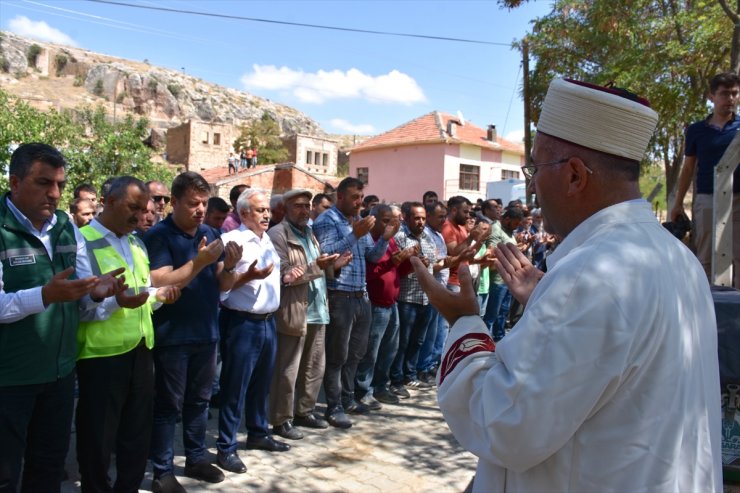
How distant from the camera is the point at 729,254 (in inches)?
164

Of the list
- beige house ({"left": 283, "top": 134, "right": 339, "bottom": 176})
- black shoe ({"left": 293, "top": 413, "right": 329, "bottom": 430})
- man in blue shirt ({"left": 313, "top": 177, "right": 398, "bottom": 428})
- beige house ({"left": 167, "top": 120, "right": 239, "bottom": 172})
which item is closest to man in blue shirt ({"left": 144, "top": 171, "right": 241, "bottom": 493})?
black shoe ({"left": 293, "top": 413, "right": 329, "bottom": 430})

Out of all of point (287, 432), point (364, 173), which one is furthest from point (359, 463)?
point (364, 173)

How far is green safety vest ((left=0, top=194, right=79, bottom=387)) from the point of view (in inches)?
122

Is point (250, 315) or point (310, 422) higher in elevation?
point (250, 315)

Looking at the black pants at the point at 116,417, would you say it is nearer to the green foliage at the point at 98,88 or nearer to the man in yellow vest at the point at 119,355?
the man in yellow vest at the point at 119,355

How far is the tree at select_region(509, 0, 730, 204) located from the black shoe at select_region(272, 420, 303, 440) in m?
11.4

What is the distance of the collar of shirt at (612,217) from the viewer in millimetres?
1600

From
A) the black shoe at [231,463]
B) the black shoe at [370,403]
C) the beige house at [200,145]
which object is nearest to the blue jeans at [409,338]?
the black shoe at [370,403]

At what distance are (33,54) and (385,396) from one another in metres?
96.9

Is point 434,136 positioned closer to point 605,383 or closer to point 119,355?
point 119,355

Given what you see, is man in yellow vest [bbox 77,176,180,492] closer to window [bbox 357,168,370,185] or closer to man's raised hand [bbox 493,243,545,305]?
man's raised hand [bbox 493,243,545,305]

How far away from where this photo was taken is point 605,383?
53.4 inches

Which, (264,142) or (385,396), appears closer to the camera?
(385,396)

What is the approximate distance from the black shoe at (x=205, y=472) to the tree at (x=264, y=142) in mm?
49541
